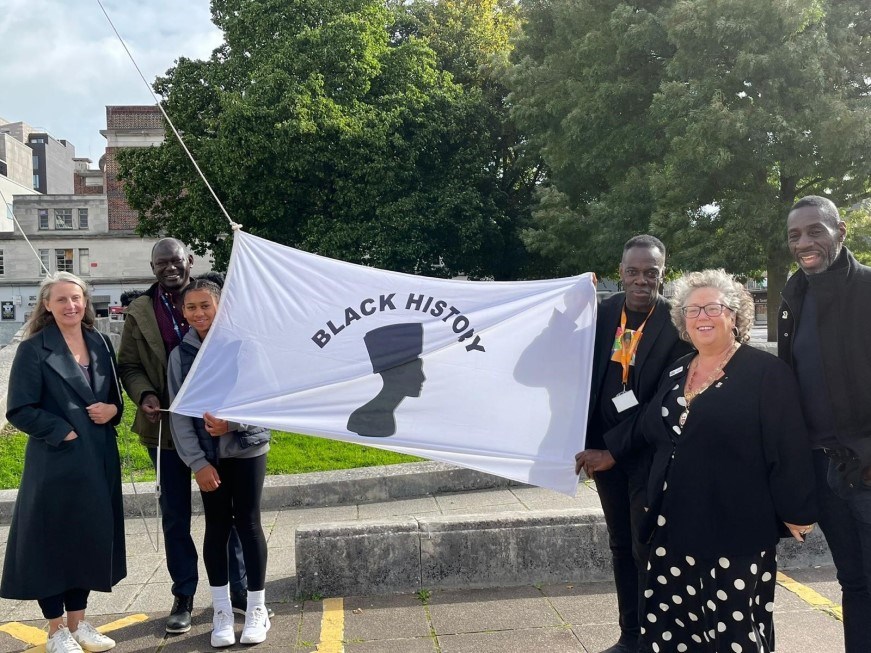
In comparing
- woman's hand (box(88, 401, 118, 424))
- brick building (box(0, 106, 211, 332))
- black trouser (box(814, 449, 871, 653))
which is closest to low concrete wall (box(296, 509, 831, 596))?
woman's hand (box(88, 401, 118, 424))

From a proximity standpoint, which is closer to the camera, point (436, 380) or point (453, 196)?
point (436, 380)

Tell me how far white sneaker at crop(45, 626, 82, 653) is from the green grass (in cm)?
357

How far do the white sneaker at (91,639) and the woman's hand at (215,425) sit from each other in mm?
1270

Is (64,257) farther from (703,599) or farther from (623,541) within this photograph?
(703,599)

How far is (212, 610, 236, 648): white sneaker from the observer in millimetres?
3934

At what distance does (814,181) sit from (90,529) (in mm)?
16951

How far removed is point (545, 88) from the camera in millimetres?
20109

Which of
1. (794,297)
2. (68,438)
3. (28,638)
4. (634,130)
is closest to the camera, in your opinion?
(794,297)

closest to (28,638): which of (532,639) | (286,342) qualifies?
(286,342)

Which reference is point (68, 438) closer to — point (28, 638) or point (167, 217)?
point (28, 638)

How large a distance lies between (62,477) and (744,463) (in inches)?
132

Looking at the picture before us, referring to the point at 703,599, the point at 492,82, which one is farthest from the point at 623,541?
the point at 492,82

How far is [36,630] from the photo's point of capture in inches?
169

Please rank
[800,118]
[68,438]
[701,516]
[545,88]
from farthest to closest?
[545,88]
[800,118]
[68,438]
[701,516]
